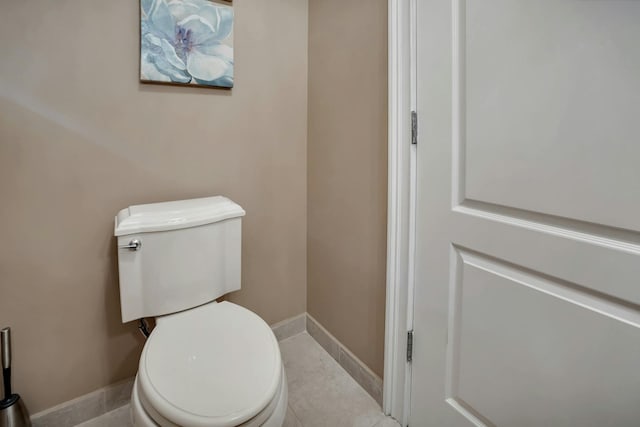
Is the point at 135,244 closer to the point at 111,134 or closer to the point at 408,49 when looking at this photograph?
the point at 111,134

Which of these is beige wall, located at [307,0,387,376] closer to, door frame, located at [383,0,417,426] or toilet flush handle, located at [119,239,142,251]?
door frame, located at [383,0,417,426]

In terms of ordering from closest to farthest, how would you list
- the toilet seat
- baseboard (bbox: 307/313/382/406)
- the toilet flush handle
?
the toilet seat → the toilet flush handle → baseboard (bbox: 307/313/382/406)

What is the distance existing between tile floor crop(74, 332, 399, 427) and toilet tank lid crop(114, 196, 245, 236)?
811 millimetres

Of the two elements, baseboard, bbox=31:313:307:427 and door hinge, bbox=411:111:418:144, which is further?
baseboard, bbox=31:313:307:427

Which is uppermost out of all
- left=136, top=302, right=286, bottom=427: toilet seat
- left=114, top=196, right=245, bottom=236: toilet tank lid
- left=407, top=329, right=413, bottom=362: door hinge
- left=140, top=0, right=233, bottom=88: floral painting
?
left=140, top=0, right=233, bottom=88: floral painting

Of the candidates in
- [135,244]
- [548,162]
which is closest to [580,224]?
[548,162]

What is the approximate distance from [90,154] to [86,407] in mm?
978

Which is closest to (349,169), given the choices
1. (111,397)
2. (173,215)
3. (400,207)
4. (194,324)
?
(400,207)

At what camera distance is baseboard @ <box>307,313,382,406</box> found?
1.37 m

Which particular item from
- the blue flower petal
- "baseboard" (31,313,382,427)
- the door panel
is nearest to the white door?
the door panel

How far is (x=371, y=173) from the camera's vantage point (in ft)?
4.29

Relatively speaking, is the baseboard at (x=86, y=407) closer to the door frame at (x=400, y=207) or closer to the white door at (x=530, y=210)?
the door frame at (x=400, y=207)

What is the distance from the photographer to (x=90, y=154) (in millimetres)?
1188

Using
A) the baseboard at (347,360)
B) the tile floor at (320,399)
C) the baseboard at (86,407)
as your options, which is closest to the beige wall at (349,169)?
the baseboard at (347,360)
